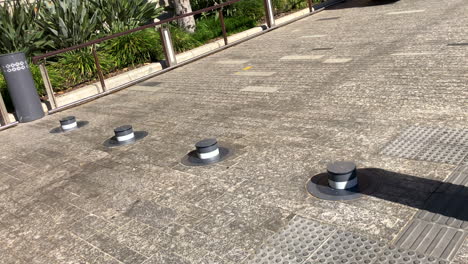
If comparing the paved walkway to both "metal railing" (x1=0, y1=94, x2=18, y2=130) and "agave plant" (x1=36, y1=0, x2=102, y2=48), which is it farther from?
"agave plant" (x1=36, y1=0, x2=102, y2=48)

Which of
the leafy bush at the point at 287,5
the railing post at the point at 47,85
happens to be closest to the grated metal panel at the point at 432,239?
the railing post at the point at 47,85

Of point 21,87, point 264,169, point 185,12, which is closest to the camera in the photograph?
point 264,169

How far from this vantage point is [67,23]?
12.0 m

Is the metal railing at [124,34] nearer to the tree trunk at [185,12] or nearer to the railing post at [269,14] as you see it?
the railing post at [269,14]

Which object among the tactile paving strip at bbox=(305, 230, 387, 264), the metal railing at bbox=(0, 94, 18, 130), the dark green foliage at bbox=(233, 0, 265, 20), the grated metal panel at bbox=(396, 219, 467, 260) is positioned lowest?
the grated metal panel at bbox=(396, 219, 467, 260)

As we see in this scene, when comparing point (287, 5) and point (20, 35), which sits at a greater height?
point (20, 35)

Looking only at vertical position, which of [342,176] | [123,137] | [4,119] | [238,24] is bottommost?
[342,176]

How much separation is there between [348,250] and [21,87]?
786cm

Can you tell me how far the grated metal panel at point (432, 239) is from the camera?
3.43m

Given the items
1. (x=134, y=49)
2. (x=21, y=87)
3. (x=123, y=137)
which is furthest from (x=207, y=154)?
(x=134, y=49)

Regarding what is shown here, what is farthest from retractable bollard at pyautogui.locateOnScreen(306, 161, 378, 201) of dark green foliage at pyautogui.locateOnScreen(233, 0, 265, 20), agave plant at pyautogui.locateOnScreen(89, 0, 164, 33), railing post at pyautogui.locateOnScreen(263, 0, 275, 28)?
dark green foliage at pyautogui.locateOnScreen(233, 0, 265, 20)

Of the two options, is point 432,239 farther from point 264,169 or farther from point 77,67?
point 77,67

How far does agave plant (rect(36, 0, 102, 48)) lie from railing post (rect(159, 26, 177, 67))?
1963mm

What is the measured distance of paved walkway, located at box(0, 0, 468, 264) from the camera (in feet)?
12.8
